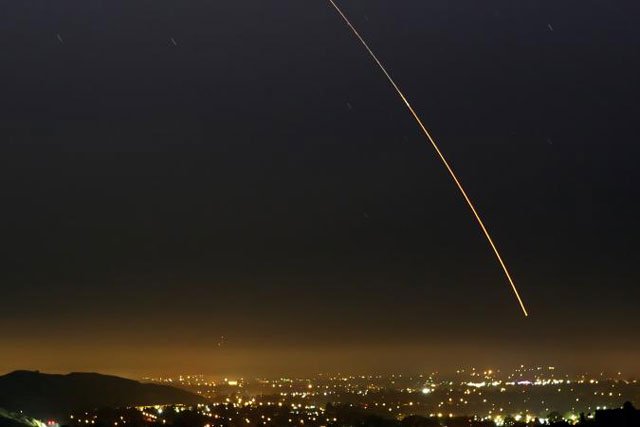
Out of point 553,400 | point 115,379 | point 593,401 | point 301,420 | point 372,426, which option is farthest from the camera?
point 115,379

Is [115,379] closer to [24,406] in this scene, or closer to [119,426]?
[24,406]

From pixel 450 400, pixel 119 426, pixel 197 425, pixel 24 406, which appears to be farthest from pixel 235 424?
pixel 450 400

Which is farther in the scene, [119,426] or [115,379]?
[115,379]

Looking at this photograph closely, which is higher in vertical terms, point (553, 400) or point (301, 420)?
point (553, 400)

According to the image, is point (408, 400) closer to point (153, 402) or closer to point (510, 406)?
point (510, 406)

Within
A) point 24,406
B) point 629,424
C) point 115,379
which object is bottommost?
point 629,424

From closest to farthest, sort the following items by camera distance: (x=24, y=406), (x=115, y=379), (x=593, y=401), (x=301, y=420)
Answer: (x=301, y=420) → (x=24, y=406) → (x=593, y=401) → (x=115, y=379)
